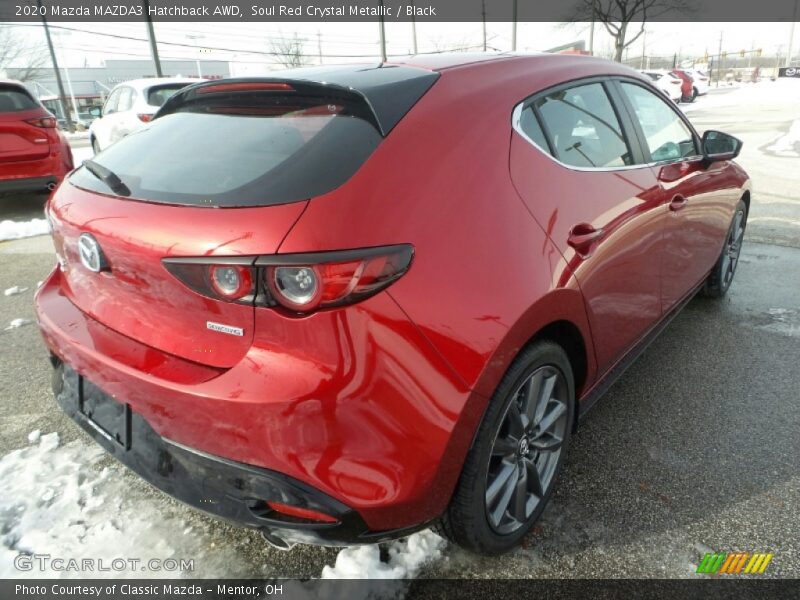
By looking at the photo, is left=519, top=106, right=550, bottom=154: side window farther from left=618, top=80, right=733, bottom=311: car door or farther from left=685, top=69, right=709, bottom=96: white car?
left=685, top=69, right=709, bottom=96: white car

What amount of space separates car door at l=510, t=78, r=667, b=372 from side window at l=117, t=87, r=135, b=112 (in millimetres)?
9696

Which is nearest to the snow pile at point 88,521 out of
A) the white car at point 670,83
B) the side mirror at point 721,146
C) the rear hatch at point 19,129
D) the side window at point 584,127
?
the side window at point 584,127

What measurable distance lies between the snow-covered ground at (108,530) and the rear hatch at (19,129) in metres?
5.55

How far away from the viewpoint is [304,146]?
169 centimetres

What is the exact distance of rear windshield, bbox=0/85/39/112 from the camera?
6.79 metres

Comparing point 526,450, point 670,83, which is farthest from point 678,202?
point 670,83

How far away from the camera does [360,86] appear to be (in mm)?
1819

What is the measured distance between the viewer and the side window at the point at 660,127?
9.36 ft

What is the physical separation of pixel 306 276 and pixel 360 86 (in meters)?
0.72

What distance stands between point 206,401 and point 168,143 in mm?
997

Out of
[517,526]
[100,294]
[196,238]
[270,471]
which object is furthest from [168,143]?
[517,526]

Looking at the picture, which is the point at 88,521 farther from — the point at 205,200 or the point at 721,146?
the point at 721,146

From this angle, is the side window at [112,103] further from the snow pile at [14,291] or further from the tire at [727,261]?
the tire at [727,261]

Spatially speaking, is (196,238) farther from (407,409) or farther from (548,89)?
(548,89)
